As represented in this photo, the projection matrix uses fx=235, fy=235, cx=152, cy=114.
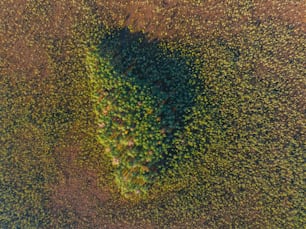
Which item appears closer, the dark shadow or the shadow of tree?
the shadow of tree

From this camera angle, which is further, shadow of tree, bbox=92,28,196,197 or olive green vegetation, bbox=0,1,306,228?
olive green vegetation, bbox=0,1,306,228

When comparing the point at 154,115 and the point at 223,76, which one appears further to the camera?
the point at 223,76

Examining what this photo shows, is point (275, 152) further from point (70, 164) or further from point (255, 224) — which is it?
point (70, 164)

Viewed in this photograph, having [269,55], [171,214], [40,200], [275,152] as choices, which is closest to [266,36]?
[269,55]

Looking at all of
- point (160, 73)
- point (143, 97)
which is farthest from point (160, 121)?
point (160, 73)
